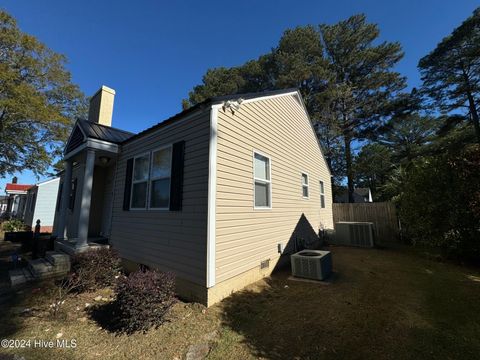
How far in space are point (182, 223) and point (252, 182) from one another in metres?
1.86

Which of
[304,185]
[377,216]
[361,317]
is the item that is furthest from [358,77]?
[361,317]

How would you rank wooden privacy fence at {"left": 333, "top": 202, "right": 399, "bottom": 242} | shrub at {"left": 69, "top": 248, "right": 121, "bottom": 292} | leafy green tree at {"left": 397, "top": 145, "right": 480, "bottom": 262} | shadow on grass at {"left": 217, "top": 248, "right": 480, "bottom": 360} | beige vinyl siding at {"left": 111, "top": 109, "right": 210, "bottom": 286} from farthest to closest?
wooden privacy fence at {"left": 333, "top": 202, "right": 399, "bottom": 242}
leafy green tree at {"left": 397, "top": 145, "right": 480, "bottom": 262}
shrub at {"left": 69, "top": 248, "right": 121, "bottom": 292}
beige vinyl siding at {"left": 111, "top": 109, "right": 210, "bottom": 286}
shadow on grass at {"left": 217, "top": 248, "right": 480, "bottom": 360}

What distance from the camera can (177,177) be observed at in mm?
4621

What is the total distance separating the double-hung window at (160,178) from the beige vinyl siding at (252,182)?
4.93 ft

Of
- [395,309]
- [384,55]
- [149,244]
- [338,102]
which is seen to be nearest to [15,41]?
[149,244]

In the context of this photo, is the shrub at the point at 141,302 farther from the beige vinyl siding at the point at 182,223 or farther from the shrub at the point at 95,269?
the shrub at the point at 95,269

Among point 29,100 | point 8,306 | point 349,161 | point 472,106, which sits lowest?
point 8,306

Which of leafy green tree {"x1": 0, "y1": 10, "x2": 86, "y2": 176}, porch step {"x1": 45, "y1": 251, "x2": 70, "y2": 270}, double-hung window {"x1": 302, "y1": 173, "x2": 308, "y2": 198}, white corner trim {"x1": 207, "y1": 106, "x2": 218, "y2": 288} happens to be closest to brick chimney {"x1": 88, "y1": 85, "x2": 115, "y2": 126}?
porch step {"x1": 45, "y1": 251, "x2": 70, "y2": 270}

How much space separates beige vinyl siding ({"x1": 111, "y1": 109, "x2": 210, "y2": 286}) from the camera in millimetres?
4023

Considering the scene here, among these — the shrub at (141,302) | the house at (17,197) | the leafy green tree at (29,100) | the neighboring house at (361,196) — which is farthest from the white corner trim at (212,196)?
the neighboring house at (361,196)

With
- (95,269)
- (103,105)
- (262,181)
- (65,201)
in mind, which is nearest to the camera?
(95,269)

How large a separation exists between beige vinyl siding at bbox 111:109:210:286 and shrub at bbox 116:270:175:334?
0.76 meters

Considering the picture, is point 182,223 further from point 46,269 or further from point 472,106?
point 472,106

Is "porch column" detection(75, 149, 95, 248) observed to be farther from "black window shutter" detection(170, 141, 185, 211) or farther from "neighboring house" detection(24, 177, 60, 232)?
"neighboring house" detection(24, 177, 60, 232)
